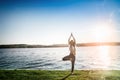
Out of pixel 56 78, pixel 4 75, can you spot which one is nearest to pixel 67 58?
pixel 56 78

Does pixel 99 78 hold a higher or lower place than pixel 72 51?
lower

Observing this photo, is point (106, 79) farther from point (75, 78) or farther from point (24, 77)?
point (24, 77)

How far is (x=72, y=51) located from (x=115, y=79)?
5.22 m

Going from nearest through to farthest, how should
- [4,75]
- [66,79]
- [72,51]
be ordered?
1. [66,79]
2. [4,75]
3. [72,51]

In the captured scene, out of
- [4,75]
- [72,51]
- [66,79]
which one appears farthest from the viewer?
[72,51]

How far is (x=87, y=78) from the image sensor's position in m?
18.1

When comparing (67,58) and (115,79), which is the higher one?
(67,58)

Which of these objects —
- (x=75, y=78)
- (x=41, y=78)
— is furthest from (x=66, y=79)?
(x=41, y=78)

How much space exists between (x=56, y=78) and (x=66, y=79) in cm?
98

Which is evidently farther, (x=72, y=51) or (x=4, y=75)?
(x=72, y=51)

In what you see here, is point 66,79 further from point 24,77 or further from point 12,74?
point 12,74

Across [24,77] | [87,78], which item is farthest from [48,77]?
[87,78]

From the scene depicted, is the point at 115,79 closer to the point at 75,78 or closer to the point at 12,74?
the point at 75,78

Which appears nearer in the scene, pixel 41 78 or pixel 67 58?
pixel 41 78
